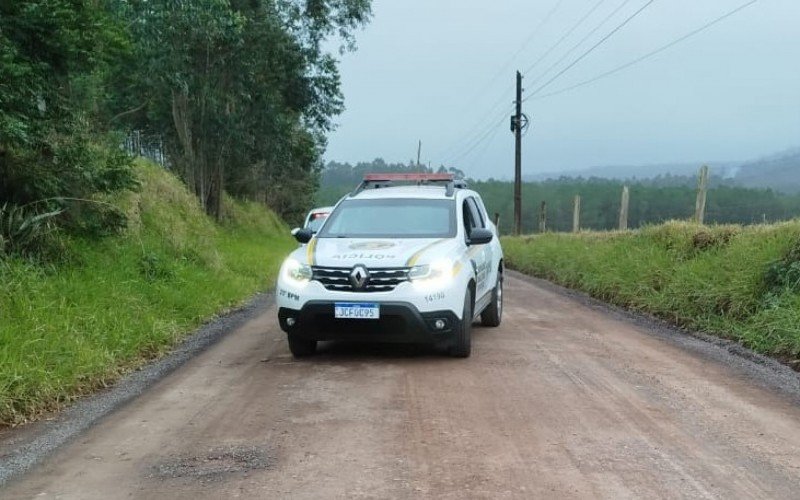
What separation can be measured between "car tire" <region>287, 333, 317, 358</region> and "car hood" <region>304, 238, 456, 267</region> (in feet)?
2.65

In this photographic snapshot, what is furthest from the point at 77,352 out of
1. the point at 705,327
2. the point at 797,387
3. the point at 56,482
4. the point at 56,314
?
the point at 705,327

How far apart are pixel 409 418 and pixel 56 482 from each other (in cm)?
229

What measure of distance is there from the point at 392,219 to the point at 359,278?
5.06 ft

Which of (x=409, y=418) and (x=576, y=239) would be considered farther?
(x=576, y=239)

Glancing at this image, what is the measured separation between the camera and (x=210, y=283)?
39.5 feet

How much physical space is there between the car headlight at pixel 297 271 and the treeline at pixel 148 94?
307 cm

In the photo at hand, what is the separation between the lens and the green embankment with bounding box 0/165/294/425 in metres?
5.84

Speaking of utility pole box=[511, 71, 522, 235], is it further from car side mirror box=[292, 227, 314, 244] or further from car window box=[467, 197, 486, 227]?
car side mirror box=[292, 227, 314, 244]

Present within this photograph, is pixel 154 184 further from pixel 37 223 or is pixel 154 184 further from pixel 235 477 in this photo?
pixel 235 477

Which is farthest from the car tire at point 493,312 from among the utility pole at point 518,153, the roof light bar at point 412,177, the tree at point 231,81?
the utility pole at point 518,153

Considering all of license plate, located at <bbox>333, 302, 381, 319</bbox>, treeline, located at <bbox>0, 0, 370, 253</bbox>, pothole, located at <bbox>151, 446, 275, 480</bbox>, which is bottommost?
pothole, located at <bbox>151, 446, 275, 480</bbox>

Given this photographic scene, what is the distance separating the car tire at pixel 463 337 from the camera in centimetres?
705

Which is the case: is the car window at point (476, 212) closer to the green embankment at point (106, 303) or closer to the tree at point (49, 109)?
the green embankment at point (106, 303)

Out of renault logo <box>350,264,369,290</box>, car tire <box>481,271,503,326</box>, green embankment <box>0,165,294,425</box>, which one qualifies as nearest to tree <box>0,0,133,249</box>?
green embankment <box>0,165,294,425</box>
